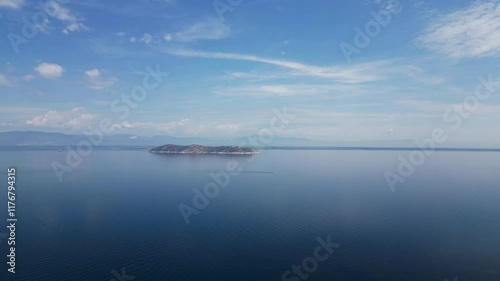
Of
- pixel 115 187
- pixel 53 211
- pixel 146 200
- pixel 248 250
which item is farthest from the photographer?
pixel 115 187

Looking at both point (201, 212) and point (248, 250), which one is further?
point (201, 212)

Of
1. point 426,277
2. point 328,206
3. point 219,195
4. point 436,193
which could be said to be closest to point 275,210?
point 328,206

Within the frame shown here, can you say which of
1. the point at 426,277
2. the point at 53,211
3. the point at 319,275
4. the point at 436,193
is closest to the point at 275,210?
the point at 319,275

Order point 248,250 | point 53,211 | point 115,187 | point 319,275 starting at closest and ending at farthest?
1. point 319,275
2. point 248,250
3. point 53,211
4. point 115,187

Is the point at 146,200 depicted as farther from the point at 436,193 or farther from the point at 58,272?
the point at 436,193

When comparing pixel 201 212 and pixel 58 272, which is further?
pixel 201 212

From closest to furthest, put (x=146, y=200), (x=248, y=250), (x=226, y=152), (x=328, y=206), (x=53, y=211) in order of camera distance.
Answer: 1. (x=248, y=250)
2. (x=53, y=211)
3. (x=328, y=206)
4. (x=146, y=200)
5. (x=226, y=152)

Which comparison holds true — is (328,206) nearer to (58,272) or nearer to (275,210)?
→ (275,210)

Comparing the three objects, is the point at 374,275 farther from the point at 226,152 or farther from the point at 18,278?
the point at 226,152

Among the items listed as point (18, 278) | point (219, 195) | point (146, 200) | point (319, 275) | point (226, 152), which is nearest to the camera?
point (18, 278)
